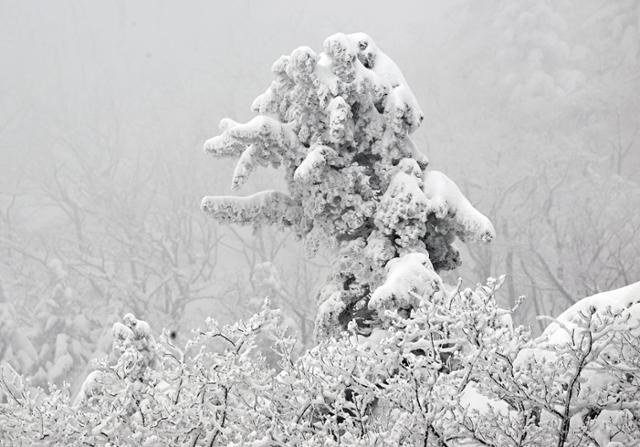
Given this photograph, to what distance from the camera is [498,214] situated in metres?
27.6

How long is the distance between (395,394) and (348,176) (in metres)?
4.41

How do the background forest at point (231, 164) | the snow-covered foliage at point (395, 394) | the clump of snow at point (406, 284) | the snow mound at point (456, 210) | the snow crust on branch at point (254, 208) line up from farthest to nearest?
1. the background forest at point (231, 164)
2. the snow crust on branch at point (254, 208)
3. the snow mound at point (456, 210)
4. the clump of snow at point (406, 284)
5. the snow-covered foliage at point (395, 394)

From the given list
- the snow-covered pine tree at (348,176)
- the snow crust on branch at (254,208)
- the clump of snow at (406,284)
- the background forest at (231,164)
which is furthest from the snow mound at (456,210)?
the background forest at (231,164)

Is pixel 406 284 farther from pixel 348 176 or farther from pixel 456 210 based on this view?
pixel 348 176

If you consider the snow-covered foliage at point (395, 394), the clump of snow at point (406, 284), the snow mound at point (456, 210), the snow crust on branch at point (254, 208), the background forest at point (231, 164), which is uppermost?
the background forest at point (231, 164)

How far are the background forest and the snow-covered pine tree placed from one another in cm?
1490

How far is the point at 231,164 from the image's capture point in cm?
3706

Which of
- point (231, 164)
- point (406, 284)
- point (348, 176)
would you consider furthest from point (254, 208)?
point (231, 164)

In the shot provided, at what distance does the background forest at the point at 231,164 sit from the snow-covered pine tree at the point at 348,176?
586 inches

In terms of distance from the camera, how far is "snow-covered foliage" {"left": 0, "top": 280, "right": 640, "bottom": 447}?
3.81 m

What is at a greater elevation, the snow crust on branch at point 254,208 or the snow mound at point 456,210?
the snow mound at point 456,210

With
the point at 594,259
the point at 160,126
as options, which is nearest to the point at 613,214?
the point at 594,259

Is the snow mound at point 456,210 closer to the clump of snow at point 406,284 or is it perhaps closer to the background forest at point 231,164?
the clump of snow at point 406,284

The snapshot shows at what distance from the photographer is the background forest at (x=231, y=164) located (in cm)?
2548
